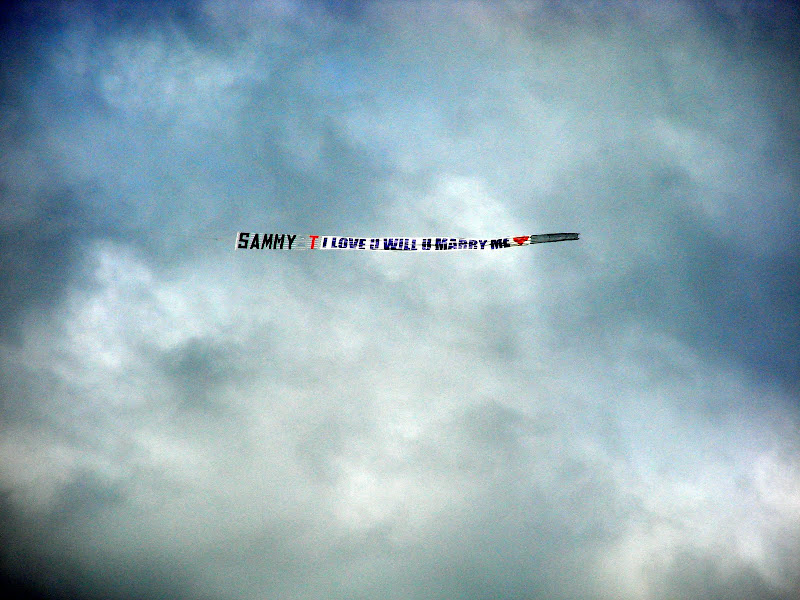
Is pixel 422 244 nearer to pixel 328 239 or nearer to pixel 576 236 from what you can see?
pixel 328 239

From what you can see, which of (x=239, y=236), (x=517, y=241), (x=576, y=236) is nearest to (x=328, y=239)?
(x=239, y=236)

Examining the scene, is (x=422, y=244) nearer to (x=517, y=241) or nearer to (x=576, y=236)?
(x=517, y=241)

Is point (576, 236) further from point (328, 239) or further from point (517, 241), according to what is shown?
point (328, 239)

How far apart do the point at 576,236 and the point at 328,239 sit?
4489cm

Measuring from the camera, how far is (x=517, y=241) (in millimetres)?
111250

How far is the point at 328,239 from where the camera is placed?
373 ft

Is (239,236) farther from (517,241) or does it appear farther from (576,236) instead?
(576,236)

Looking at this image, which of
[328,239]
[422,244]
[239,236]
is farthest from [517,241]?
[239,236]

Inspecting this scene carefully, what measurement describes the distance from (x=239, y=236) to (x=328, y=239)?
1633 cm

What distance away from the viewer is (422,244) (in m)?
113

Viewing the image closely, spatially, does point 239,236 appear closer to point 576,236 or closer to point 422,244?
point 422,244

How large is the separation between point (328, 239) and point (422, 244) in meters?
17.4

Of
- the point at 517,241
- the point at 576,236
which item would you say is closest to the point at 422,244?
the point at 517,241

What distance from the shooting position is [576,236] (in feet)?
359
